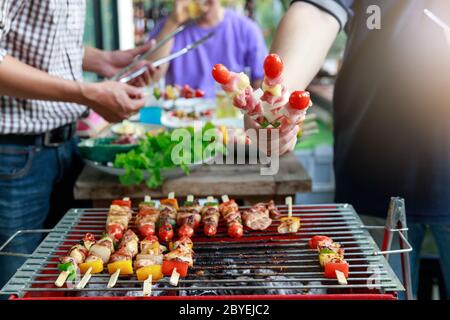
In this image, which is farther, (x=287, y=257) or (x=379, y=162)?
(x=379, y=162)

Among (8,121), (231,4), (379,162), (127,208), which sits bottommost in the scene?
(127,208)

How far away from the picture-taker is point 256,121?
1414mm

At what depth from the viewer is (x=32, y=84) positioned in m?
2.27

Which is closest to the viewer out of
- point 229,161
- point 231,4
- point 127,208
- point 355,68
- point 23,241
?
point 127,208

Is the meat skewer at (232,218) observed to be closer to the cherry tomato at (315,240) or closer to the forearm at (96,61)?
the cherry tomato at (315,240)

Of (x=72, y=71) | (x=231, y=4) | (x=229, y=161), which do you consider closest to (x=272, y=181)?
(x=229, y=161)

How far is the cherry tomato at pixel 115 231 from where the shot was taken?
192 centimetres

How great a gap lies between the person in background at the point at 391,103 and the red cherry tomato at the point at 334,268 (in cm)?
66

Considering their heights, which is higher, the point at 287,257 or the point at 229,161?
the point at 229,161

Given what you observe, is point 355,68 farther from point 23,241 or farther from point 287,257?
point 23,241

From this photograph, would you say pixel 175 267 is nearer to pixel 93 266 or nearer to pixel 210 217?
pixel 93 266

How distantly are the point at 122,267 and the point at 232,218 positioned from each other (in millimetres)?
499

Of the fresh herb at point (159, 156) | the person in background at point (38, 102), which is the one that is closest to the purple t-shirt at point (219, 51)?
the fresh herb at point (159, 156)

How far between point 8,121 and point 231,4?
519 cm
